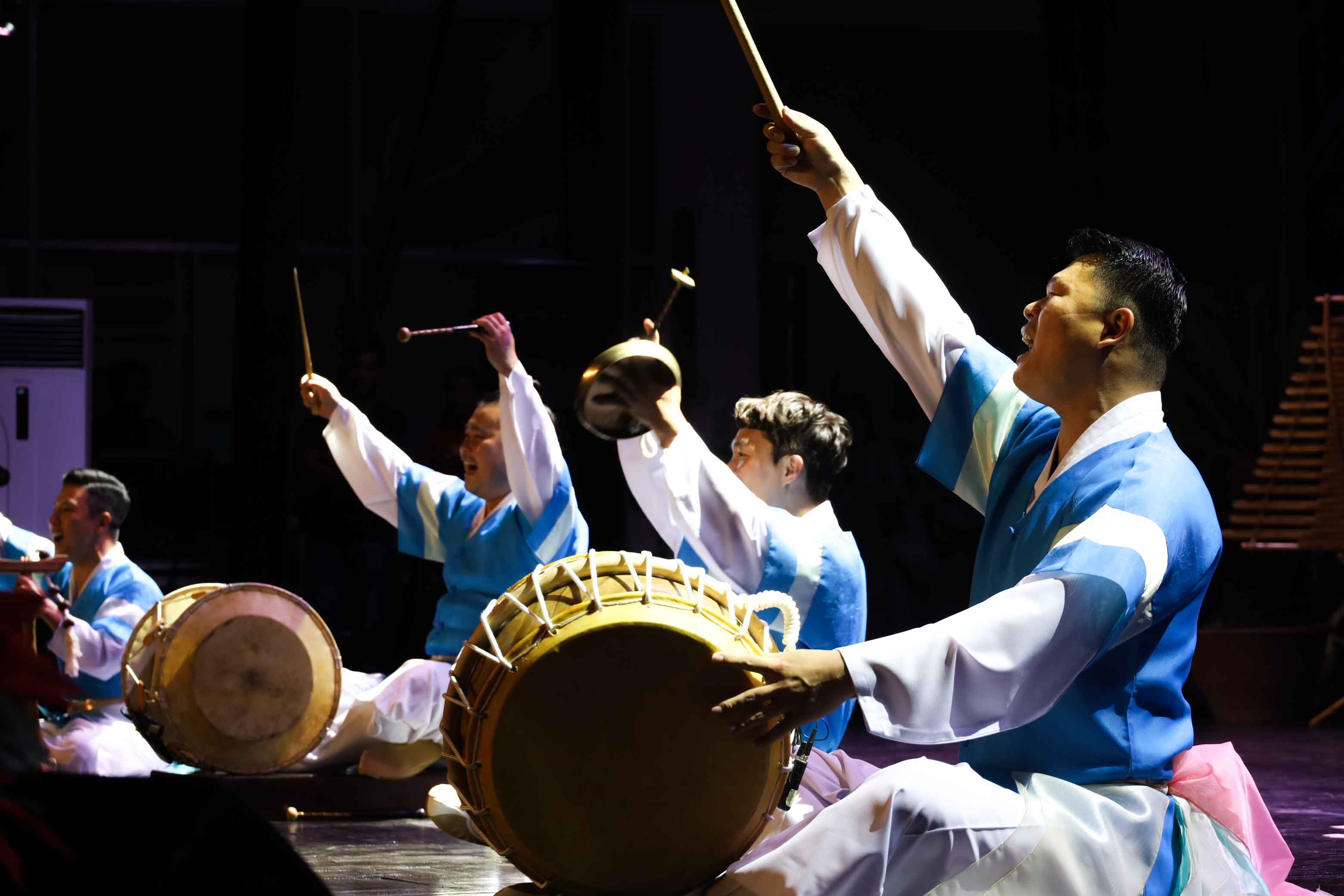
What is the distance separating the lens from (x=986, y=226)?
8.27m

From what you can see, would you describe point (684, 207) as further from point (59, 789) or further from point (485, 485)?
point (59, 789)

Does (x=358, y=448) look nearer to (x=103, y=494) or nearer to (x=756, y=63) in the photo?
(x=103, y=494)

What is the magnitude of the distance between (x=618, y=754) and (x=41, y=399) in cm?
586

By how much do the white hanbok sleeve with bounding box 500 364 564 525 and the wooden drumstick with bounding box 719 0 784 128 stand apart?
1.90 metres

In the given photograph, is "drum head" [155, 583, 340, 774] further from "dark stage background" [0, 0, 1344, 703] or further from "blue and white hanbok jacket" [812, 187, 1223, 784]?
"dark stage background" [0, 0, 1344, 703]

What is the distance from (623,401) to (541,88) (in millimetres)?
5960

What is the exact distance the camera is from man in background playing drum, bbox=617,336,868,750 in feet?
8.01

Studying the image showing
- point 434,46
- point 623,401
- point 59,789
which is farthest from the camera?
point 434,46

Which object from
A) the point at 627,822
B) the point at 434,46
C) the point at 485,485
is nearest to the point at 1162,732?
the point at 627,822

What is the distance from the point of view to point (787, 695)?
4.97ft

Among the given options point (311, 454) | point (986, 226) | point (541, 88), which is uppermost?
point (541, 88)

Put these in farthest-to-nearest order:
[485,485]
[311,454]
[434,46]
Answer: [434,46] < [311,454] < [485,485]

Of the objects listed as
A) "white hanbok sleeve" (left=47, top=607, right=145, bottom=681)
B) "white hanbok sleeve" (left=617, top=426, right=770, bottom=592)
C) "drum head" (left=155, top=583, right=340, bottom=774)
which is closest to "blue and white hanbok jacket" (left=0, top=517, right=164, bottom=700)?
"white hanbok sleeve" (left=47, top=607, right=145, bottom=681)

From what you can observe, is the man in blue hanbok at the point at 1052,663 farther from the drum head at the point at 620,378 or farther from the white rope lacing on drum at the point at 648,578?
the drum head at the point at 620,378
